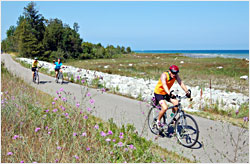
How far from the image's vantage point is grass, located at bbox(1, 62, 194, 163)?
3.49m

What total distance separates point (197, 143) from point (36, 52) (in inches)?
2171

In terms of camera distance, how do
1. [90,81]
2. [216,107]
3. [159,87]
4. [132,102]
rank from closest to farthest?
1. [159,87]
2. [216,107]
3. [132,102]
4. [90,81]

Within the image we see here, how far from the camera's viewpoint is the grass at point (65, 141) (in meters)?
3.49

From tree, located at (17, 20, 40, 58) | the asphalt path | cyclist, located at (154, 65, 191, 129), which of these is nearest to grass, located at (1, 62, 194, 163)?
the asphalt path

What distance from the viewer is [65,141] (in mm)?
4102

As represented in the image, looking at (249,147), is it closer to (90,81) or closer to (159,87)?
(159,87)

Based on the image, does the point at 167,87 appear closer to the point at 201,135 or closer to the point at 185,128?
the point at 185,128

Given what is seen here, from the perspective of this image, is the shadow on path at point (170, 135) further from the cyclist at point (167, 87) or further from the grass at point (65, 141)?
the grass at point (65, 141)

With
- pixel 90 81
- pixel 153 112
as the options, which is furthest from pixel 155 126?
pixel 90 81

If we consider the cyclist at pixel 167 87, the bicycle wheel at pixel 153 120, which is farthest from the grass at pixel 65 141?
the bicycle wheel at pixel 153 120

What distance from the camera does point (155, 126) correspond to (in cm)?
642

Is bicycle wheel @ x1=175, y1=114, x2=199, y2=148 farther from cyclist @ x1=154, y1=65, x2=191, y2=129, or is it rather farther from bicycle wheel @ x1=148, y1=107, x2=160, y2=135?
bicycle wheel @ x1=148, y1=107, x2=160, y2=135

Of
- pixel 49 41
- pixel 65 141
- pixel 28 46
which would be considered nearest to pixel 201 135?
pixel 65 141

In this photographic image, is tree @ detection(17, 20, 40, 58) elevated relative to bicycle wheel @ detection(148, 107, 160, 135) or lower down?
elevated
